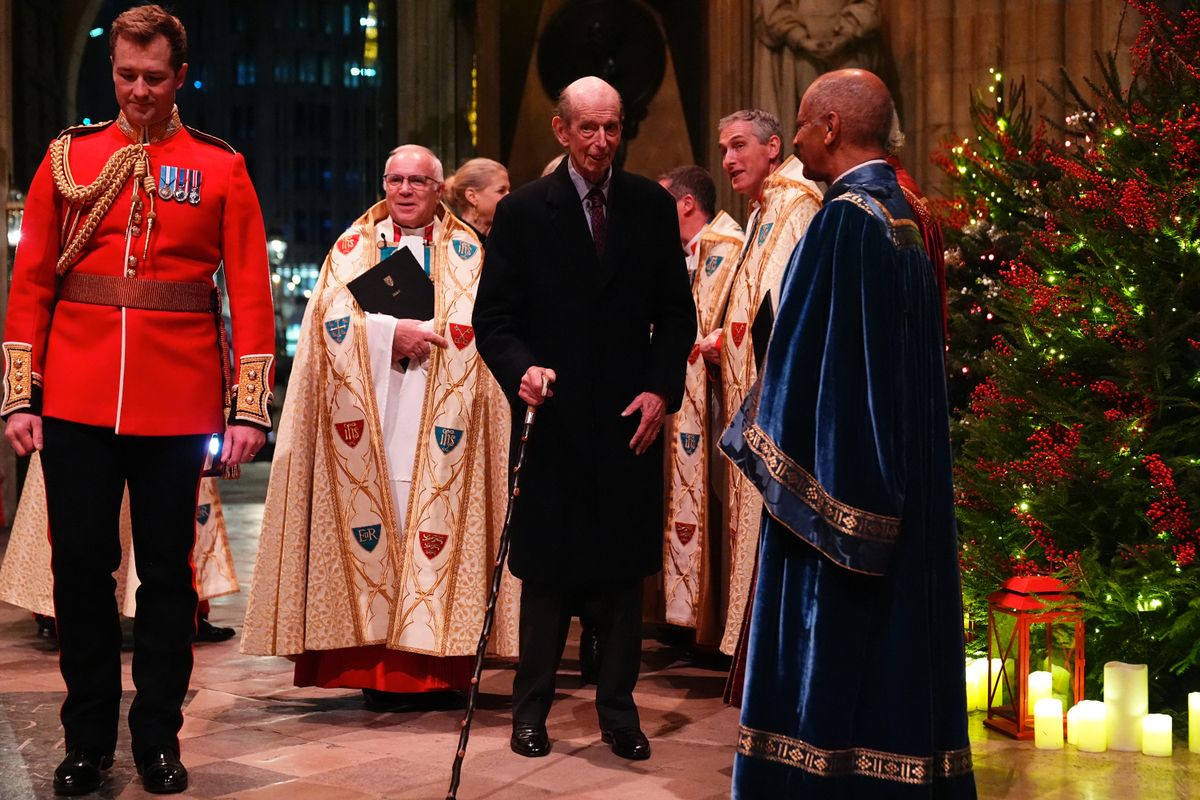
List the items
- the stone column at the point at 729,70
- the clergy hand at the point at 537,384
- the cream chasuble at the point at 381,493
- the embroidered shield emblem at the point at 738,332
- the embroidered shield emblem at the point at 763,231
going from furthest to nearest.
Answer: the stone column at the point at 729,70, the embroidered shield emblem at the point at 738,332, the embroidered shield emblem at the point at 763,231, the cream chasuble at the point at 381,493, the clergy hand at the point at 537,384

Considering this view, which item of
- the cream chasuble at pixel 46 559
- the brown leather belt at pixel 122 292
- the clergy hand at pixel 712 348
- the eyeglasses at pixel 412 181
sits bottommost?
the cream chasuble at pixel 46 559

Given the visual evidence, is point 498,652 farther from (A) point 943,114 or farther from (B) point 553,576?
(A) point 943,114

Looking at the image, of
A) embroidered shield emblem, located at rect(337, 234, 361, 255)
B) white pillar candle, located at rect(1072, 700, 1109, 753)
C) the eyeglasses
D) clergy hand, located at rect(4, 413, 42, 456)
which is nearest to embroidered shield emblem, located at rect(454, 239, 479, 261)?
the eyeglasses

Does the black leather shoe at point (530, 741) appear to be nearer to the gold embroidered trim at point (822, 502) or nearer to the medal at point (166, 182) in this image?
the gold embroidered trim at point (822, 502)

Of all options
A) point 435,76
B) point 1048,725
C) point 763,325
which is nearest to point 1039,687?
point 1048,725

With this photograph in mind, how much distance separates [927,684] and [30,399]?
2.29 meters

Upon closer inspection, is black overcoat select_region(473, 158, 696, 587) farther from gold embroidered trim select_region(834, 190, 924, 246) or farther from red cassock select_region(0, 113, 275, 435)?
gold embroidered trim select_region(834, 190, 924, 246)

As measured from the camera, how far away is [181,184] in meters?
3.73

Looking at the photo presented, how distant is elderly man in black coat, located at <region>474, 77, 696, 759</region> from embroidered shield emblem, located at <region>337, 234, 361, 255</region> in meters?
1.00

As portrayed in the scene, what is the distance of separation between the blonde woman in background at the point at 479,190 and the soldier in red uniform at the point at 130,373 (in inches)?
86.5

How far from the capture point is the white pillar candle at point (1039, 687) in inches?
172

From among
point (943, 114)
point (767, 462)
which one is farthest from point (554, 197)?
point (943, 114)

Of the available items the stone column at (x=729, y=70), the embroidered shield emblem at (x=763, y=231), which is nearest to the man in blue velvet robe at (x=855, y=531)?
the embroidered shield emblem at (x=763, y=231)

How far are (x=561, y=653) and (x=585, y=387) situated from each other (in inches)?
30.3
